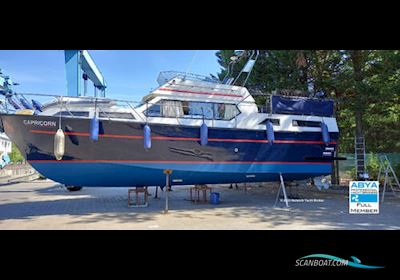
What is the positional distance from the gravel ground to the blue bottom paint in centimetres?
63

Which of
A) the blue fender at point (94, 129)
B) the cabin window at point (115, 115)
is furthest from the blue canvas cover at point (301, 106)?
the blue fender at point (94, 129)

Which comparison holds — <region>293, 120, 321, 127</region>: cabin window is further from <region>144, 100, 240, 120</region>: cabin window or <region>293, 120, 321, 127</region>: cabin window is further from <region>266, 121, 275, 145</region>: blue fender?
<region>144, 100, 240, 120</region>: cabin window

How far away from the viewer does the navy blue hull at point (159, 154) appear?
648 cm

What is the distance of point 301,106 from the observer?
8469mm

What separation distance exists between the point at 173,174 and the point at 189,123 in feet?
4.11

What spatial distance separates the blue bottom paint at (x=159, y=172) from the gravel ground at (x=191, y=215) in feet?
2.07

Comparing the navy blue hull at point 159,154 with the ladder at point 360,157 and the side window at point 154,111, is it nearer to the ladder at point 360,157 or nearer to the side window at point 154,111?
the side window at point 154,111

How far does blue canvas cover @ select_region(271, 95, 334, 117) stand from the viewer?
325 inches

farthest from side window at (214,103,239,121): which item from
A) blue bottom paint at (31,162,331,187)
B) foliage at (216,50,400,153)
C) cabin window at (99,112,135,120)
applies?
foliage at (216,50,400,153)

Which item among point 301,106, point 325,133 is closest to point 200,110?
point 301,106

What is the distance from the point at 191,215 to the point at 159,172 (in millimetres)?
1311

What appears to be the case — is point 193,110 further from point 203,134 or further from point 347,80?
point 347,80

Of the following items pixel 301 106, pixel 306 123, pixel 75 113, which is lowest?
pixel 306 123
